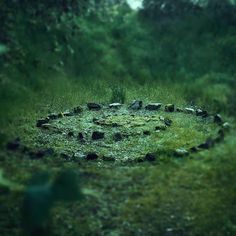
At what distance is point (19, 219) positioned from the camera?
14.5 feet

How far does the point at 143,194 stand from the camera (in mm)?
4773

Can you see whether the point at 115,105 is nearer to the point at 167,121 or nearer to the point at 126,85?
the point at 126,85

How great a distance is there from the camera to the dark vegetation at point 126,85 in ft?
14.9

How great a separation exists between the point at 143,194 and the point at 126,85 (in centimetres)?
233

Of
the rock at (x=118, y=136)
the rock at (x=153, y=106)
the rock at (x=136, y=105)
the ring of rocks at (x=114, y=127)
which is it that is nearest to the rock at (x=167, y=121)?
the ring of rocks at (x=114, y=127)

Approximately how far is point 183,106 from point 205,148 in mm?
1475

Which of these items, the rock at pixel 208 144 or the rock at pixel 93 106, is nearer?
the rock at pixel 208 144

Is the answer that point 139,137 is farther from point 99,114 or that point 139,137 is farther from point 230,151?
point 230,151

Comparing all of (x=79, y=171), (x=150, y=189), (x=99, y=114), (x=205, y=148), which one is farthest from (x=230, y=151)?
(x=99, y=114)

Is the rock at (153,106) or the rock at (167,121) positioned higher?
the rock at (153,106)

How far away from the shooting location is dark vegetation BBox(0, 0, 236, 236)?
4531 millimetres

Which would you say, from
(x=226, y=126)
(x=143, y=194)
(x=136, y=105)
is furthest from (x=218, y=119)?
(x=143, y=194)

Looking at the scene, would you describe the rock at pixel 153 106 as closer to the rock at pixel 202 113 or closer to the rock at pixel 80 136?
the rock at pixel 202 113

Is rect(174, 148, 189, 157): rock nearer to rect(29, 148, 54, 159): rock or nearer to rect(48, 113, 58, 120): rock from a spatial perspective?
rect(29, 148, 54, 159): rock
